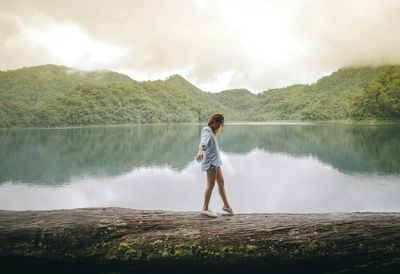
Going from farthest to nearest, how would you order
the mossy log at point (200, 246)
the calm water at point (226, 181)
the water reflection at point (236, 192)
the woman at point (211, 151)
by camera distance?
the calm water at point (226, 181)
the water reflection at point (236, 192)
the woman at point (211, 151)
the mossy log at point (200, 246)

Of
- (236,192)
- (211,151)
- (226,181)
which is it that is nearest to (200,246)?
(211,151)

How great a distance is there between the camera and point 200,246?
4.58 metres

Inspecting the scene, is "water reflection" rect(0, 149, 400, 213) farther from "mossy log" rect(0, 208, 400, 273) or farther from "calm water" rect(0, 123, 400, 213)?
"mossy log" rect(0, 208, 400, 273)

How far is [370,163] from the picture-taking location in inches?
1104

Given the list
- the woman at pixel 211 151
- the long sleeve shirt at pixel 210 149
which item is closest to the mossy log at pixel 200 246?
the woman at pixel 211 151

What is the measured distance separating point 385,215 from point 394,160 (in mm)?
26499

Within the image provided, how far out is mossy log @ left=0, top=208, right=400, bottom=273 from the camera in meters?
4.55

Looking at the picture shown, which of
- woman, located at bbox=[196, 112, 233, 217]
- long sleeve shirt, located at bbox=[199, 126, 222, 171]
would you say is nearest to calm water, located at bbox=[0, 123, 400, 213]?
woman, located at bbox=[196, 112, 233, 217]

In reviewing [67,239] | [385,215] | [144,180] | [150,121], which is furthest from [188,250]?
[150,121]

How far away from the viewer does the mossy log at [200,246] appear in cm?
455

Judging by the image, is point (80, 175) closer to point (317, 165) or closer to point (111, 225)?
point (317, 165)

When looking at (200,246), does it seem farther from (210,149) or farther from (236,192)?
(236,192)

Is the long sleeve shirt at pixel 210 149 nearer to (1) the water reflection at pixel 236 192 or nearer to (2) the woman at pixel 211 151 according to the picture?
(2) the woman at pixel 211 151

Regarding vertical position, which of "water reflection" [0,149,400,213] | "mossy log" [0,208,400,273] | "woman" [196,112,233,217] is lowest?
"water reflection" [0,149,400,213]
